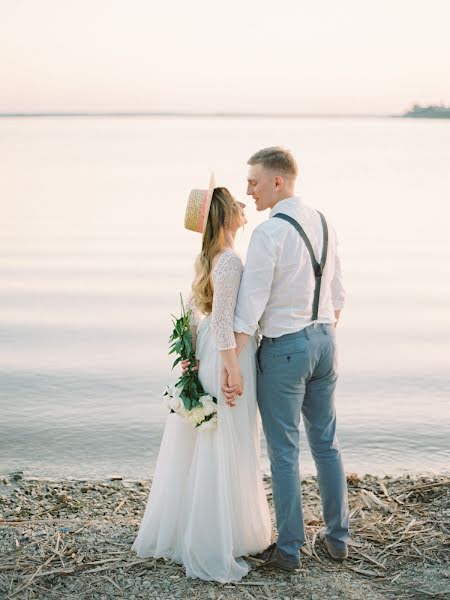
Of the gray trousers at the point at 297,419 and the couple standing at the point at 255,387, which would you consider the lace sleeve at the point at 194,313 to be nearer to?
the couple standing at the point at 255,387

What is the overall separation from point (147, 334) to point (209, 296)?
22.1 ft

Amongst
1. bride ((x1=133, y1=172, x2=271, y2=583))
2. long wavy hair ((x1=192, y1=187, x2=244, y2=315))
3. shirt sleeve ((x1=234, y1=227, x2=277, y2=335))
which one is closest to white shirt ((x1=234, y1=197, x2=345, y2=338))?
shirt sleeve ((x1=234, y1=227, x2=277, y2=335))

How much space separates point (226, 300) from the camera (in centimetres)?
485

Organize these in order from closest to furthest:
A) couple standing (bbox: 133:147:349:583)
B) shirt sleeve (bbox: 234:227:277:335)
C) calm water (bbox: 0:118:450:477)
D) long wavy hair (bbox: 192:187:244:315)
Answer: shirt sleeve (bbox: 234:227:277:335) < couple standing (bbox: 133:147:349:583) < long wavy hair (bbox: 192:187:244:315) < calm water (bbox: 0:118:450:477)

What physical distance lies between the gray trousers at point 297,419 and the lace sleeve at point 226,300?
230 mm

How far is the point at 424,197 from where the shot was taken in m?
28.6

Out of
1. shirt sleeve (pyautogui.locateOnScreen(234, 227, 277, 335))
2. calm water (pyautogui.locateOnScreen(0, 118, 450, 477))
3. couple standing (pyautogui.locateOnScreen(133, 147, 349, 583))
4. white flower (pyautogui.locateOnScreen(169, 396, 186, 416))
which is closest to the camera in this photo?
shirt sleeve (pyautogui.locateOnScreen(234, 227, 277, 335))

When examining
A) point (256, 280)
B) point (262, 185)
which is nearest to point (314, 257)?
point (256, 280)

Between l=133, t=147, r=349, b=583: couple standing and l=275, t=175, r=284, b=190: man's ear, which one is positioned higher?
l=275, t=175, r=284, b=190: man's ear

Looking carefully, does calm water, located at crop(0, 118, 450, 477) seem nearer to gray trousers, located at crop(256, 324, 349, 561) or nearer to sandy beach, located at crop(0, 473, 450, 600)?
sandy beach, located at crop(0, 473, 450, 600)

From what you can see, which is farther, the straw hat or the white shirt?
the straw hat

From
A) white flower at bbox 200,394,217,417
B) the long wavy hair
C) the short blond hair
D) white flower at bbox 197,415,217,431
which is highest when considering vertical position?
the short blond hair

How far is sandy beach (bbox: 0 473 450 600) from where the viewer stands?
482 centimetres

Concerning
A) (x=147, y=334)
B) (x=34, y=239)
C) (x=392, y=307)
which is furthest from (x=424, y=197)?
(x=147, y=334)
